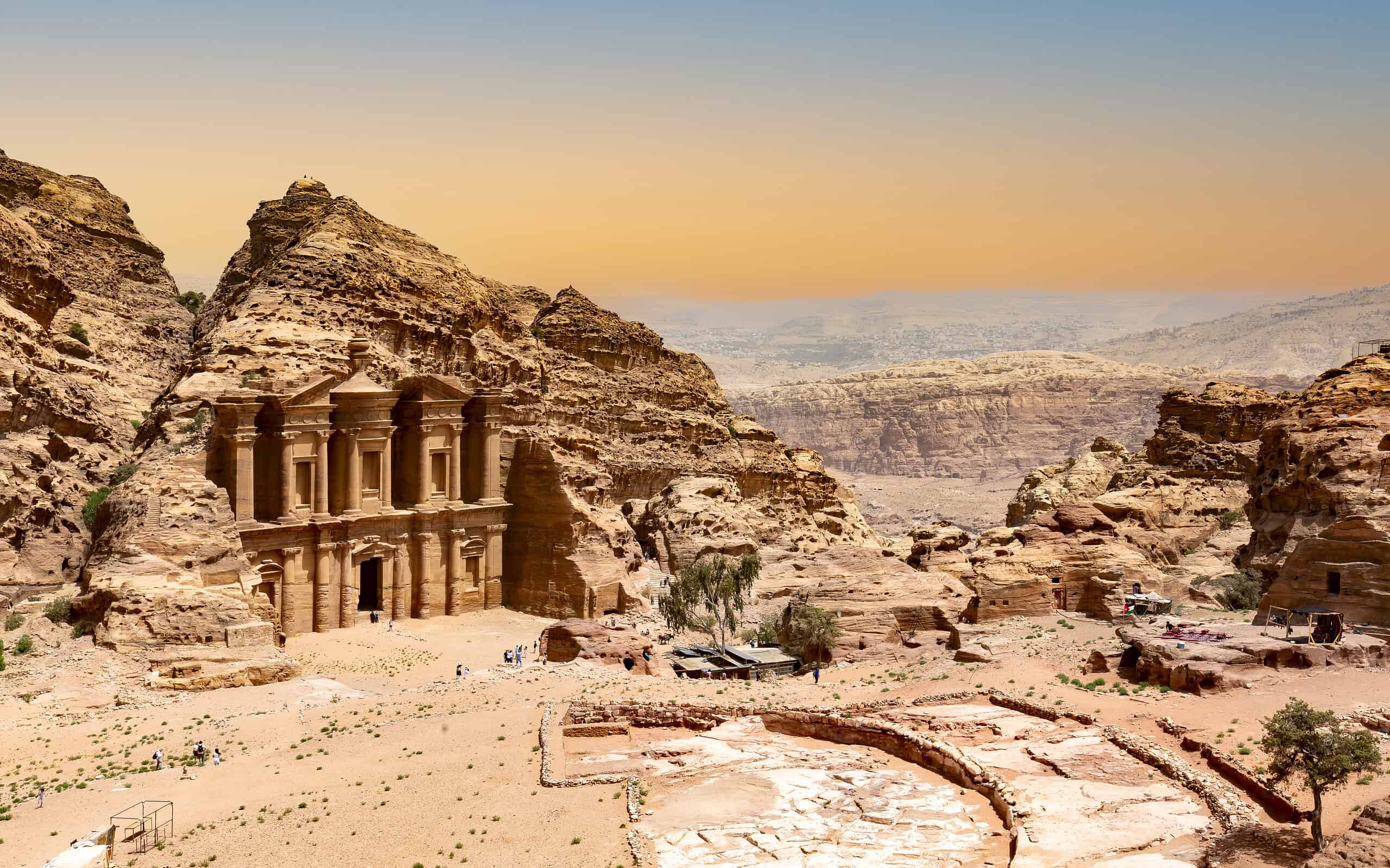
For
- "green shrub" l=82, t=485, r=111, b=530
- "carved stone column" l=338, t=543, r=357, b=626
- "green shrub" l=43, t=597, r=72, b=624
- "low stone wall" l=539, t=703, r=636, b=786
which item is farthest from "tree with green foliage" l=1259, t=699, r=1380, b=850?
"green shrub" l=82, t=485, r=111, b=530

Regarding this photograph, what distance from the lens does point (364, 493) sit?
1946 inches

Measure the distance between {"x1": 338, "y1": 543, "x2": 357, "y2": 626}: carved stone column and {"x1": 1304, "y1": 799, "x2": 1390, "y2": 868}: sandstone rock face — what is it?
36607 millimetres

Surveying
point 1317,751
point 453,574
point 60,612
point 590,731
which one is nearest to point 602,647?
point 590,731

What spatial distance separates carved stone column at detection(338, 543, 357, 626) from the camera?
4734 cm

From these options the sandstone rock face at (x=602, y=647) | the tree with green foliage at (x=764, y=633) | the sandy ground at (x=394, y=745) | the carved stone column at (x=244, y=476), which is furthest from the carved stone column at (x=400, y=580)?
the tree with green foliage at (x=764, y=633)

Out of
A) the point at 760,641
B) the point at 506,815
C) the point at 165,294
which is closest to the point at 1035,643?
the point at 760,641

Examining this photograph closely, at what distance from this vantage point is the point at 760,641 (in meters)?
41.6

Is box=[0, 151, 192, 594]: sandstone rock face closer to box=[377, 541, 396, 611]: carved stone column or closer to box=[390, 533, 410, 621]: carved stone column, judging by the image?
box=[377, 541, 396, 611]: carved stone column

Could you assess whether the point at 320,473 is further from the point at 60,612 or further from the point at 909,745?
the point at 909,745

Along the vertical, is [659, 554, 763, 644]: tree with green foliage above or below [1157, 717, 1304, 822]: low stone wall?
above

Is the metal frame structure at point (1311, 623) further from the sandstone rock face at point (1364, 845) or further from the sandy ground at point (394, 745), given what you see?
the sandstone rock face at point (1364, 845)

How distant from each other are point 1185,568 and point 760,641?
15388mm

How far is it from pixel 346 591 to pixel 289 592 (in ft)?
7.74

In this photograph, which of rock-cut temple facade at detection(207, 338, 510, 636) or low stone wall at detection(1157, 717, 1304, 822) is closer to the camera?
low stone wall at detection(1157, 717, 1304, 822)
